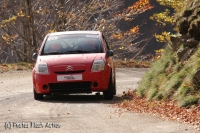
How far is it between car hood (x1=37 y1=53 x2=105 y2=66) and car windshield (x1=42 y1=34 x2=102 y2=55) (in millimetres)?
376

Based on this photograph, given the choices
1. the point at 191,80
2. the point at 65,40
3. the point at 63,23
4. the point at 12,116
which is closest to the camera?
the point at 12,116

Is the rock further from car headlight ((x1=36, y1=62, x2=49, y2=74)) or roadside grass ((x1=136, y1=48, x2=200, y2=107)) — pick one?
car headlight ((x1=36, y1=62, x2=49, y2=74))

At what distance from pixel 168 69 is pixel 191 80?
2239 mm

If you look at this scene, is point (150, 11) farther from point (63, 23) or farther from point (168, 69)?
point (168, 69)

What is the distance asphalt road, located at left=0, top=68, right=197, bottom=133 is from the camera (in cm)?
958

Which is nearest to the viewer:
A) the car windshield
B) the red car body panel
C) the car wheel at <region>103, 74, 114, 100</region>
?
the red car body panel

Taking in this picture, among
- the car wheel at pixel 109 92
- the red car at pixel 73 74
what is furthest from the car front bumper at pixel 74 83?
the car wheel at pixel 109 92

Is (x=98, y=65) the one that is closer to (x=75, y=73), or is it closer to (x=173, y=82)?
(x=75, y=73)

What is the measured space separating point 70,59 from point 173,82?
8.11 feet

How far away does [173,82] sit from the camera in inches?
521

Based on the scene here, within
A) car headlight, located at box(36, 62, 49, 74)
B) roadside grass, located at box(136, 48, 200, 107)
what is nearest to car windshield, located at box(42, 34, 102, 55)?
car headlight, located at box(36, 62, 49, 74)

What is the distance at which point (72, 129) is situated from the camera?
959 centimetres

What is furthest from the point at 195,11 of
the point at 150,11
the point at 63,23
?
the point at 150,11

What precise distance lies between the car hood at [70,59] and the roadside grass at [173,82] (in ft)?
4.59
